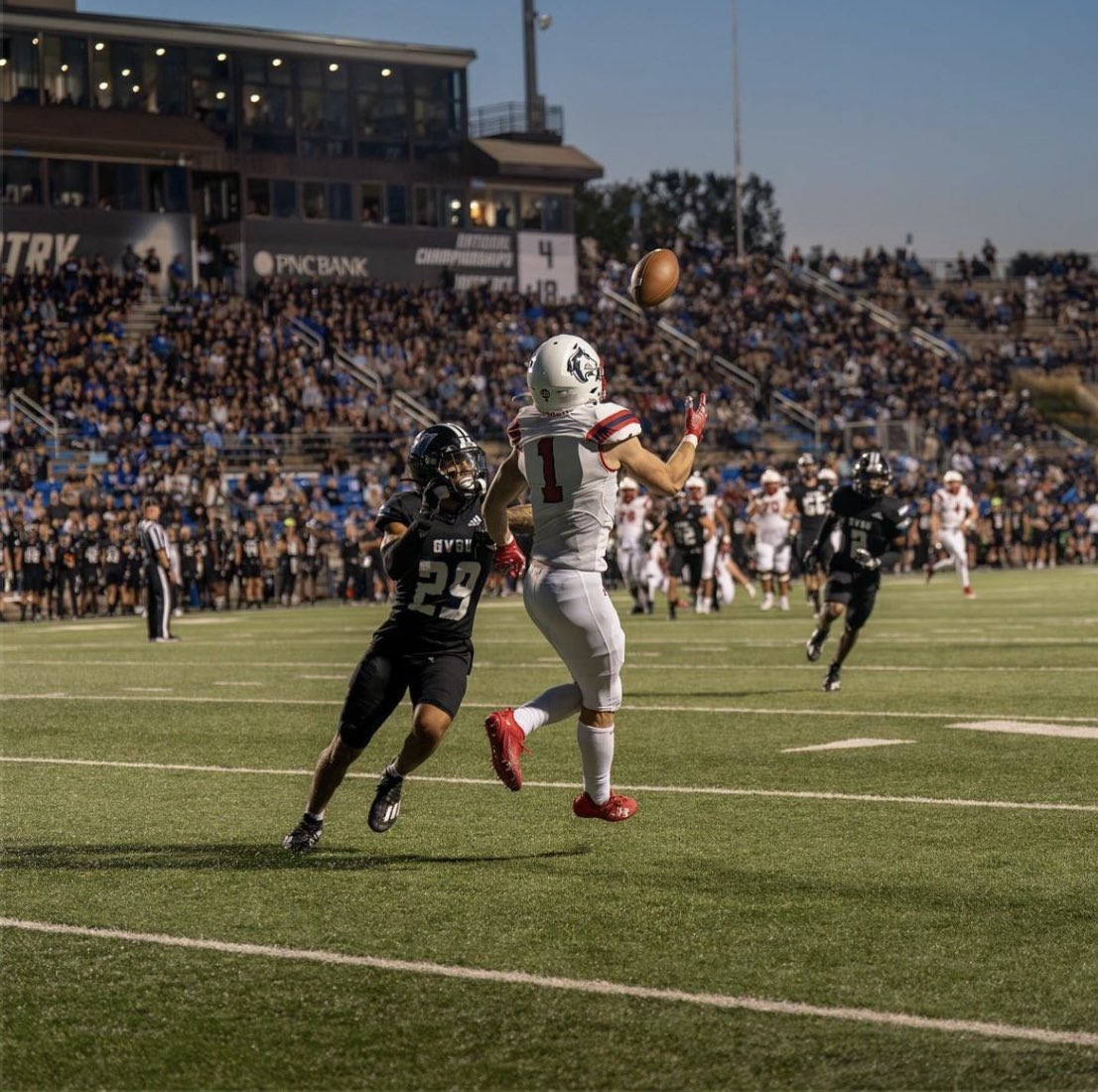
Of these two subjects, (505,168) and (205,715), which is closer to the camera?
(205,715)

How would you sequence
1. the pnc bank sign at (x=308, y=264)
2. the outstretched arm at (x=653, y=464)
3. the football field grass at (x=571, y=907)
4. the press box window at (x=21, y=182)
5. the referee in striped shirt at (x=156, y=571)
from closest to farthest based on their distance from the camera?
1. the football field grass at (x=571, y=907)
2. the outstretched arm at (x=653, y=464)
3. the referee in striped shirt at (x=156, y=571)
4. the press box window at (x=21, y=182)
5. the pnc bank sign at (x=308, y=264)

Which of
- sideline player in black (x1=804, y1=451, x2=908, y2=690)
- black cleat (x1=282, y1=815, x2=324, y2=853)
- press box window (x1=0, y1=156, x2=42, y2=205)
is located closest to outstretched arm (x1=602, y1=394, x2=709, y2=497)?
black cleat (x1=282, y1=815, x2=324, y2=853)

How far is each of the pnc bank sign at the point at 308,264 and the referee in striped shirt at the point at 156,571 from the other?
74.7 feet

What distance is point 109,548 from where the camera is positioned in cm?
2869

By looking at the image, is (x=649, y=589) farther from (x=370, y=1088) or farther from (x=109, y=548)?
(x=370, y=1088)

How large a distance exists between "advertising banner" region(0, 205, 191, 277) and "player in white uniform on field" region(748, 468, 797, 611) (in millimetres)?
18452

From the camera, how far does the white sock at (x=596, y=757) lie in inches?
270

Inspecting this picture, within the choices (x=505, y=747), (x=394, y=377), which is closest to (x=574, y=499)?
(x=505, y=747)

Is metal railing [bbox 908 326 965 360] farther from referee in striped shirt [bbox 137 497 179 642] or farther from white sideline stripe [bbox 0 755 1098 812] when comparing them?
white sideline stripe [bbox 0 755 1098 812]

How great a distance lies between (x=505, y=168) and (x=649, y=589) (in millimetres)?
24339

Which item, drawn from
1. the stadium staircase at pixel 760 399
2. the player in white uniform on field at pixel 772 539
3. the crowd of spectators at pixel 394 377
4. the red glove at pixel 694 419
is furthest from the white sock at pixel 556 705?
the stadium staircase at pixel 760 399

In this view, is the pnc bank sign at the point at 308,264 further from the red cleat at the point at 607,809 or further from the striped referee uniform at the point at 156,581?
the red cleat at the point at 607,809

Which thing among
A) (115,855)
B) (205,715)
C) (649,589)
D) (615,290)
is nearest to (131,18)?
(615,290)

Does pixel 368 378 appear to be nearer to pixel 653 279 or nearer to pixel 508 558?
pixel 653 279
